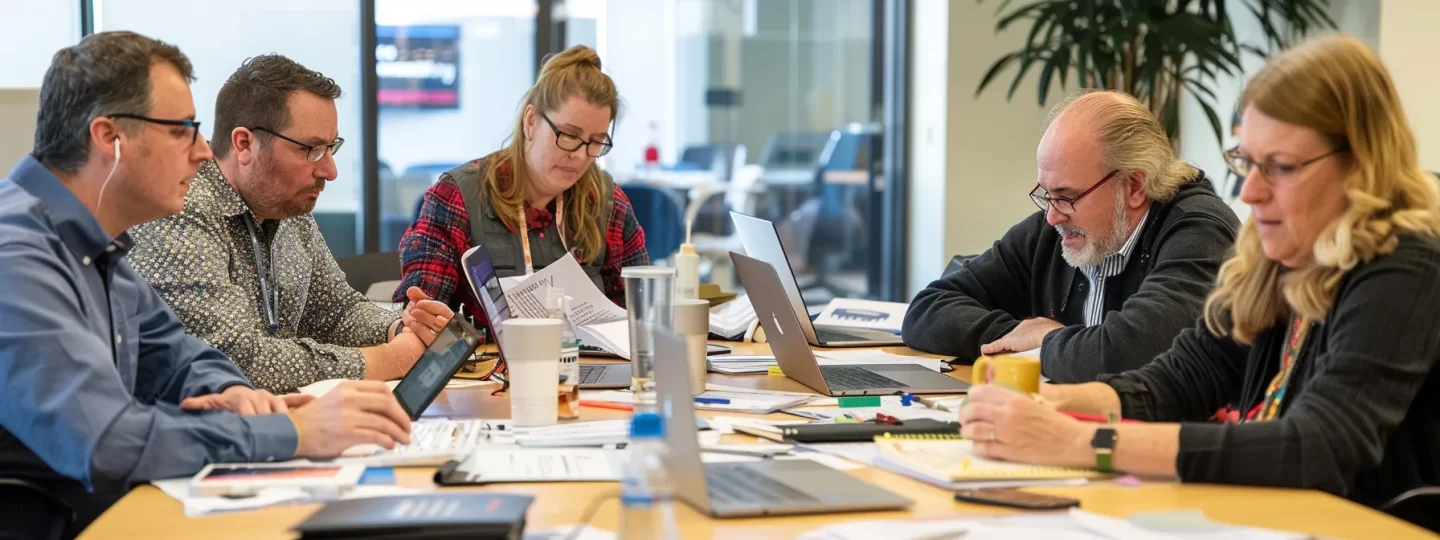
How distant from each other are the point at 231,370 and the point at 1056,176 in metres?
1.55

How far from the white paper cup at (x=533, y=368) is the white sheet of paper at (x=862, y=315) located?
135 centimetres

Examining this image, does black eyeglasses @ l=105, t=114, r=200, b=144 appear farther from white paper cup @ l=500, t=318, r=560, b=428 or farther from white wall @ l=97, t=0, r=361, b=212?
white wall @ l=97, t=0, r=361, b=212

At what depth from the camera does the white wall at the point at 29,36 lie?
4.41 metres

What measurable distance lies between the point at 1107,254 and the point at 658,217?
364 centimetres

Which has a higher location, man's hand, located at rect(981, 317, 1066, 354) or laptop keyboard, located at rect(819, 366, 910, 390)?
man's hand, located at rect(981, 317, 1066, 354)

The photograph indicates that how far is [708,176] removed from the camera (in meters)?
6.58

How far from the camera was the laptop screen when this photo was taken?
206cm

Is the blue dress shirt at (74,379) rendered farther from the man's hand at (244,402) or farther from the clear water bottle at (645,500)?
the clear water bottle at (645,500)

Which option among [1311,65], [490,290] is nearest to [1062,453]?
[1311,65]

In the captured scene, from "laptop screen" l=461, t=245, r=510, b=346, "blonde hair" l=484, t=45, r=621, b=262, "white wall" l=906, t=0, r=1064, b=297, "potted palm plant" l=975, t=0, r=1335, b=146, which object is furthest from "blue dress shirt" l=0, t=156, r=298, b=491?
"white wall" l=906, t=0, r=1064, b=297

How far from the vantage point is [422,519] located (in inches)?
47.4

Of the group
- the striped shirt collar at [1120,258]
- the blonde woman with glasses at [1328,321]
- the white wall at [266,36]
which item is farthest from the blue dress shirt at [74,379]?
the white wall at [266,36]

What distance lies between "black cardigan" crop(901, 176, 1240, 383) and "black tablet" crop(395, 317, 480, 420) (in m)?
1.10

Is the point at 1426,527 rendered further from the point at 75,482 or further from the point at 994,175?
the point at 994,175
